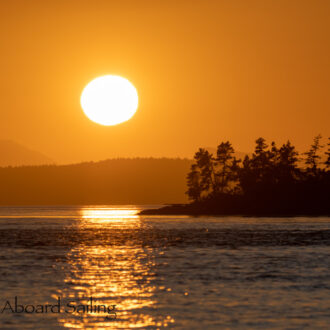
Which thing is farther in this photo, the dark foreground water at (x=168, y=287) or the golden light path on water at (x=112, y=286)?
the dark foreground water at (x=168, y=287)

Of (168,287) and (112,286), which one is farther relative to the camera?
(112,286)

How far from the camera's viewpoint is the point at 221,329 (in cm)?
3656

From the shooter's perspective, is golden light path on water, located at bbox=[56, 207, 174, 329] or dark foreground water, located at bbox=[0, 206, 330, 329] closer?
golden light path on water, located at bbox=[56, 207, 174, 329]

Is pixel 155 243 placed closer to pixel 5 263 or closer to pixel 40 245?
pixel 40 245

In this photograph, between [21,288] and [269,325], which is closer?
[269,325]

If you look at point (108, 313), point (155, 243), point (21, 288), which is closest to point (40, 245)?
point (155, 243)

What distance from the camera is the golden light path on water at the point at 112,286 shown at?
38.6 metres

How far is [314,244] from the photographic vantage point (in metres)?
98.6

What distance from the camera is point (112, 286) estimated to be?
174 ft

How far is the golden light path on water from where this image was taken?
38562mm

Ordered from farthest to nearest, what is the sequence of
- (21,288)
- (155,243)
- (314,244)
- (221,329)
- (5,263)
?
(155,243) < (314,244) < (5,263) < (21,288) < (221,329)

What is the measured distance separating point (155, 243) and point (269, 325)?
236ft

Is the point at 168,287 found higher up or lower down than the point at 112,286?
lower down

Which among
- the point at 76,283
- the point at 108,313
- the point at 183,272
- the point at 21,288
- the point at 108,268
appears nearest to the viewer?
the point at 108,313
